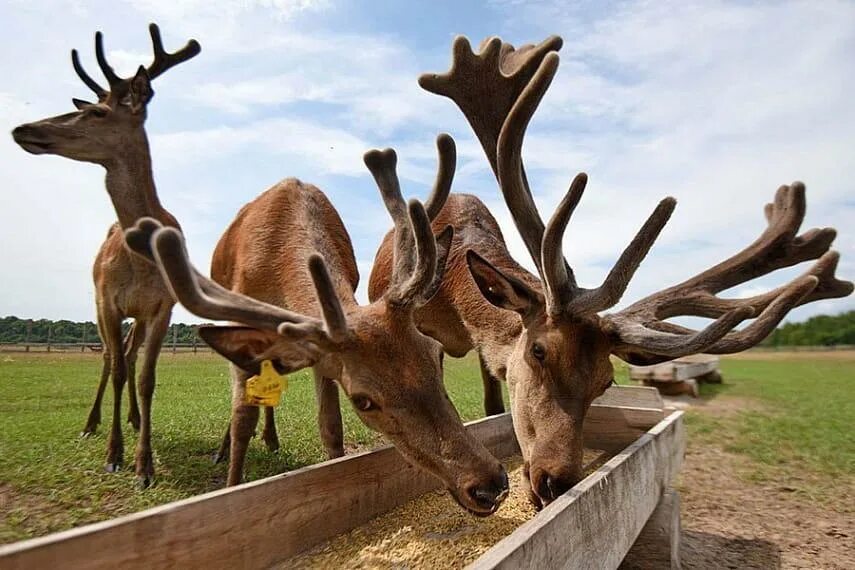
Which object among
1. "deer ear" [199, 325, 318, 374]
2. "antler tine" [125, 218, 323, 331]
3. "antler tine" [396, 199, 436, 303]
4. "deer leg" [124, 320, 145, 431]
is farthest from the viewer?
"deer leg" [124, 320, 145, 431]

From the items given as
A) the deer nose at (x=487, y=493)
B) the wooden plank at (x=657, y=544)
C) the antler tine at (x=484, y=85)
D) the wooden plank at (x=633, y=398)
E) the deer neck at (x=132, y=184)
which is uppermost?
the antler tine at (x=484, y=85)

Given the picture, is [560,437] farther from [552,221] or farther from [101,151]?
[101,151]

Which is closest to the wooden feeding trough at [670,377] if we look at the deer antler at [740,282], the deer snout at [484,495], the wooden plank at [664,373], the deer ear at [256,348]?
the wooden plank at [664,373]

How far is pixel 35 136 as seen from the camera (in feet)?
16.6

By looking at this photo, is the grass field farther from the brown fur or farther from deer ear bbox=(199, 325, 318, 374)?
deer ear bbox=(199, 325, 318, 374)

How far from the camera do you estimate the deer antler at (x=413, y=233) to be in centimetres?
319

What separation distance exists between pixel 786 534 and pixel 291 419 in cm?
560

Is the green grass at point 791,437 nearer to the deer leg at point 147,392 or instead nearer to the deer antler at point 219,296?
the deer antler at point 219,296

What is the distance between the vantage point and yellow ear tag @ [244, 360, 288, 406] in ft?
11.0

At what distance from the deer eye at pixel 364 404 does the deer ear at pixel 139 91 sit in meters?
3.94

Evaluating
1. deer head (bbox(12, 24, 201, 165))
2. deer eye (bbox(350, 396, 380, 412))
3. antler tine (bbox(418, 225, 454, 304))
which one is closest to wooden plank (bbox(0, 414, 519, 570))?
deer eye (bbox(350, 396, 380, 412))

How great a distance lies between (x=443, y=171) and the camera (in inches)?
156

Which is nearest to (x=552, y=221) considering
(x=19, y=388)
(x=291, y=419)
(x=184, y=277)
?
(x=184, y=277)

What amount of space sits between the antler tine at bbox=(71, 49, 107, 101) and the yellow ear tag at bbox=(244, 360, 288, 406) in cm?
376
